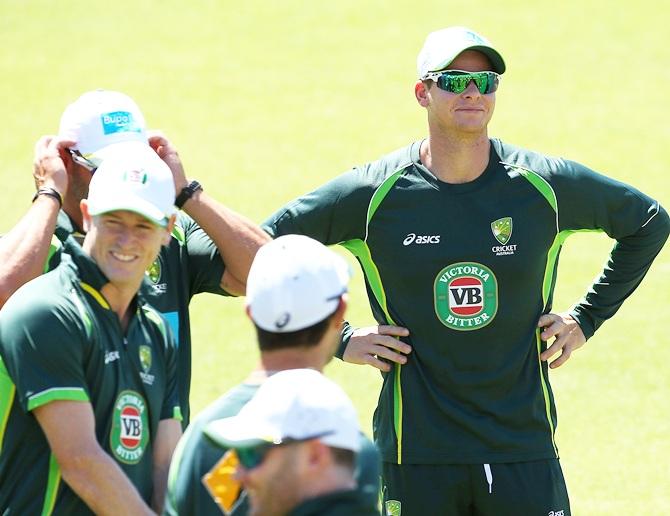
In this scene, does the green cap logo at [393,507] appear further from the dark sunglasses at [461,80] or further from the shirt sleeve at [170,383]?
the dark sunglasses at [461,80]

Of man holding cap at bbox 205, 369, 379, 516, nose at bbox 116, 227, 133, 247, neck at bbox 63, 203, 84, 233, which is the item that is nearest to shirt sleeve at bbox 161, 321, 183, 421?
nose at bbox 116, 227, 133, 247

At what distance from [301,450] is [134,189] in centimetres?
179

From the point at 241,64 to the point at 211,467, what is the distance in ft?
59.1

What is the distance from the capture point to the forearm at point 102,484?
4410mm

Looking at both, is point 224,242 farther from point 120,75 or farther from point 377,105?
point 120,75

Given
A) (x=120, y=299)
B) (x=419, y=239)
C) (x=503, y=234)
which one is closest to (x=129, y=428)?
(x=120, y=299)

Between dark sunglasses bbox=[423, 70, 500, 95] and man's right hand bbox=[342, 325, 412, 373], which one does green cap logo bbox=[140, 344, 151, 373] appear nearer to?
man's right hand bbox=[342, 325, 412, 373]

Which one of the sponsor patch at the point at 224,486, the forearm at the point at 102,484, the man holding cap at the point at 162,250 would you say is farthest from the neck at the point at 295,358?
the man holding cap at the point at 162,250

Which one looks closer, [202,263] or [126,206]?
[126,206]

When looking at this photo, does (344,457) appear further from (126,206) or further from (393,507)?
(393,507)

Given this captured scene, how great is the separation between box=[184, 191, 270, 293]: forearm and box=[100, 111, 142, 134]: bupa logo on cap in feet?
1.45

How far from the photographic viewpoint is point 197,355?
12039 millimetres

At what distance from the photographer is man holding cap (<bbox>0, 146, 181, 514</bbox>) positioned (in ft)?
14.5

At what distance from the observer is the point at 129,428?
463 cm
